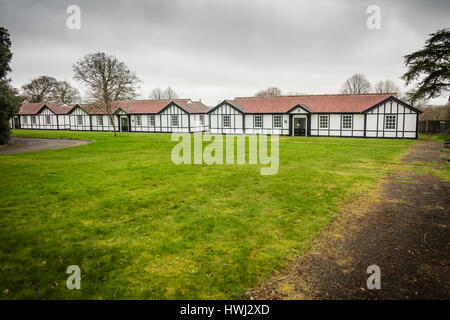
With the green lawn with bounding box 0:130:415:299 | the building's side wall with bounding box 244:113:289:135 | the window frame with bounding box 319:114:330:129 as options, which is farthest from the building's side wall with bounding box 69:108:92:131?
the green lawn with bounding box 0:130:415:299

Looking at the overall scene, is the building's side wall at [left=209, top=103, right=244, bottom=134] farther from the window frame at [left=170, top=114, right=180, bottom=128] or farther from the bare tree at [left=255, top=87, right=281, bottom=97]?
the bare tree at [left=255, top=87, right=281, bottom=97]

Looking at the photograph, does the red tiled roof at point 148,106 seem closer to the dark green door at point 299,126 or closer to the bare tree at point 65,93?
the dark green door at point 299,126

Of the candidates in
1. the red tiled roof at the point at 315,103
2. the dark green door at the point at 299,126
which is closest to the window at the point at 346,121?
the red tiled roof at the point at 315,103

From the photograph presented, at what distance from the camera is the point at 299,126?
34500 mm

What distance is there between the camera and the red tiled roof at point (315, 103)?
32188mm

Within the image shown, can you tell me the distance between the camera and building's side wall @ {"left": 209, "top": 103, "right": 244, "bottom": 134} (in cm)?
3681

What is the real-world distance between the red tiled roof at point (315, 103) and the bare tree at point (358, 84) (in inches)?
1210

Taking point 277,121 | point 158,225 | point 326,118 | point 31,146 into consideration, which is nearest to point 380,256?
point 158,225

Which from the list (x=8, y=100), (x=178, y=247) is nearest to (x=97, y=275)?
(x=178, y=247)

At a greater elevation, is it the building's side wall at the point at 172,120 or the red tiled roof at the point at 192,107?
the red tiled roof at the point at 192,107

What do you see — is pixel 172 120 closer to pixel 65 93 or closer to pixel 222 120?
pixel 222 120
